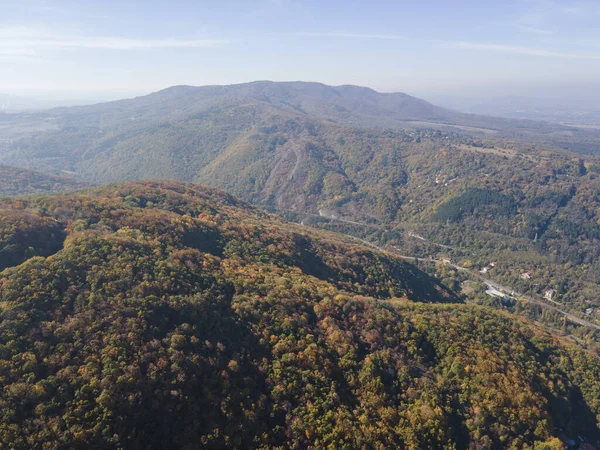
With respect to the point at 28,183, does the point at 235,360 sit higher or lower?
lower

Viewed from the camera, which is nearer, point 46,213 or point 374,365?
point 374,365

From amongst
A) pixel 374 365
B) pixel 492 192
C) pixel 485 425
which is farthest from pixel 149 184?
pixel 492 192

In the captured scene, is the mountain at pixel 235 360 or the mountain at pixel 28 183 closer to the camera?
the mountain at pixel 235 360

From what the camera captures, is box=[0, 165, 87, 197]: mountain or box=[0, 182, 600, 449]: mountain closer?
box=[0, 182, 600, 449]: mountain

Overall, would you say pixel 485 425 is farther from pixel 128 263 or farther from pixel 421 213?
pixel 421 213
